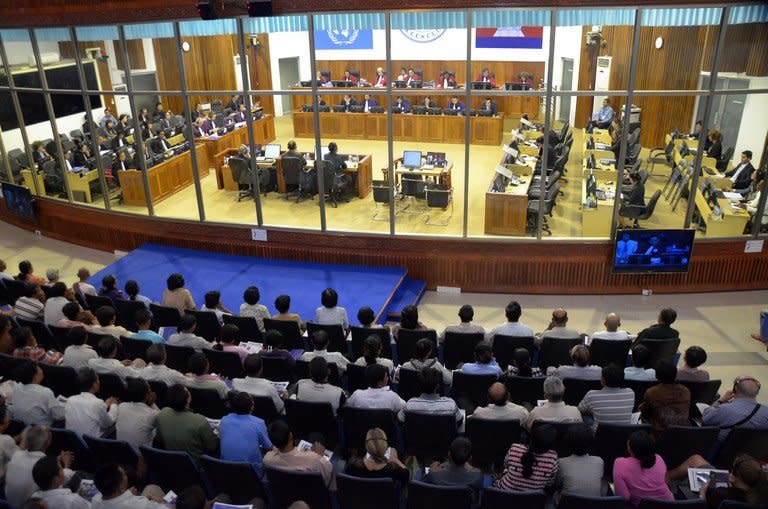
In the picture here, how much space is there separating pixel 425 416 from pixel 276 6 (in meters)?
6.71

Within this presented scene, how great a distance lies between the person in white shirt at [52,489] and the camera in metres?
3.91

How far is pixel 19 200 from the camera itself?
39.7ft

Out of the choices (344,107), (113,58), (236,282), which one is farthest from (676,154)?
(113,58)

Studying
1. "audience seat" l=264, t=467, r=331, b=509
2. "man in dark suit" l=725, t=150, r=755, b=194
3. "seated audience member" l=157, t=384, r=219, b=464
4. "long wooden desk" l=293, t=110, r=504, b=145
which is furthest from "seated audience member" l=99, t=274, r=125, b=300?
"man in dark suit" l=725, t=150, r=755, b=194

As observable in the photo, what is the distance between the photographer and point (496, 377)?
17.8 feet

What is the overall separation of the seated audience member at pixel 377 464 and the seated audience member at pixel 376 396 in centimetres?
72

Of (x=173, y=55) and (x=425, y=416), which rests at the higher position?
(x=173, y=55)

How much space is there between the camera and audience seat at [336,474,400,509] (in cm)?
397

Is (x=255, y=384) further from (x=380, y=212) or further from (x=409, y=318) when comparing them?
(x=380, y=212)

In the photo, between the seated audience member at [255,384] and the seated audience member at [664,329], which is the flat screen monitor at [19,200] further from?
the seated audience member at [664,329]

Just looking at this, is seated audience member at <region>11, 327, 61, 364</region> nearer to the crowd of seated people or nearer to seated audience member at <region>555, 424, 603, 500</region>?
the crowd of seated people

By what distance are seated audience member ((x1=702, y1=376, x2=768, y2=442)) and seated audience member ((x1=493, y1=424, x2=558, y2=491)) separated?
5.51ft

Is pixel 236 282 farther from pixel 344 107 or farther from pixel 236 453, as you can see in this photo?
pixel 344 107

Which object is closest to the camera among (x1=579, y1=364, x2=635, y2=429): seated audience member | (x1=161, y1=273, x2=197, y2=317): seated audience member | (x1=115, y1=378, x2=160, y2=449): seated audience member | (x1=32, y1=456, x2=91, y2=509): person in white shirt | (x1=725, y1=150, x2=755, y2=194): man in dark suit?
(x1=32, y1=456, x2=91, y2=509): person in white shirt
